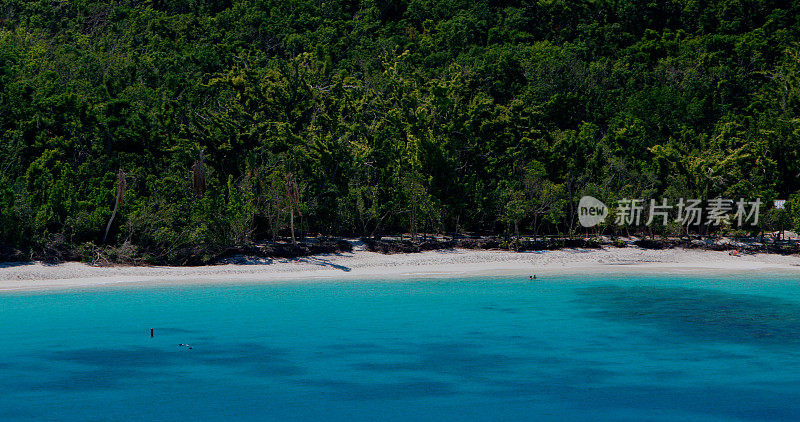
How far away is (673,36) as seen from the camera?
58094mm

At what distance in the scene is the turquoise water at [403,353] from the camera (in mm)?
12969

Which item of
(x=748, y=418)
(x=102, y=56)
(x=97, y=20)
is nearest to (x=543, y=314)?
(x=748, y=418)

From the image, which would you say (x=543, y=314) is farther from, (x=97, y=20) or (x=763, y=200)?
(x=97, y=20)

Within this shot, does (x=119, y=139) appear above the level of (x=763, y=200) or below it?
above

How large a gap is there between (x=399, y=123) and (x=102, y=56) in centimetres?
2123

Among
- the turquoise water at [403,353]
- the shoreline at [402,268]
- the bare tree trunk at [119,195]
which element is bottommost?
the turquoise water at [403,353]

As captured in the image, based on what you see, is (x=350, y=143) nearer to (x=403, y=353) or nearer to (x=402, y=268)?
(x=402, y=268)

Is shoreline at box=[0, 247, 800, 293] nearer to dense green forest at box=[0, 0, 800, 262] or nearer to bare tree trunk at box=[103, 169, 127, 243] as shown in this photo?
dense green forest at box=[0, 0, 800, 262]

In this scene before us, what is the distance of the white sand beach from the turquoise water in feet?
4.72

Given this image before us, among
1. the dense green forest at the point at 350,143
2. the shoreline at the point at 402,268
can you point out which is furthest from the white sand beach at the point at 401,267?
the dense green forest at the point at 350,143

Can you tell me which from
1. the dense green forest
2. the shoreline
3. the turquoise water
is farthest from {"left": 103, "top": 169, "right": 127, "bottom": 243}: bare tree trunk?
the turquoise water

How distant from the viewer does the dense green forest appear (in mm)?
28062

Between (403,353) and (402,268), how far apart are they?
489 inches

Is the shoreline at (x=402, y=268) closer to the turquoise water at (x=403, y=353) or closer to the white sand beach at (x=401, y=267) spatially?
the white sand beach at (x=401, y=267)
